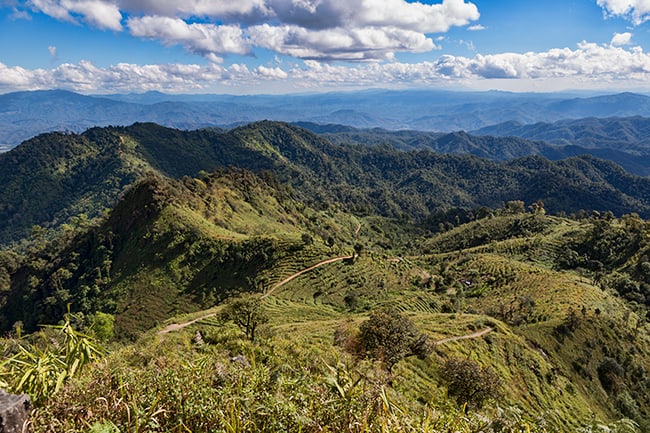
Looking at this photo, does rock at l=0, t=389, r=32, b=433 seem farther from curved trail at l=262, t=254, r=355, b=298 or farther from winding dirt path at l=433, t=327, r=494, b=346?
curved trail at l=262, t=254, r=355, b=298

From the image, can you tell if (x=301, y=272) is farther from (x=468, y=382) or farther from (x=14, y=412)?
(x=14, y=412)

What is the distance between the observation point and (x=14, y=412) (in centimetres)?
404

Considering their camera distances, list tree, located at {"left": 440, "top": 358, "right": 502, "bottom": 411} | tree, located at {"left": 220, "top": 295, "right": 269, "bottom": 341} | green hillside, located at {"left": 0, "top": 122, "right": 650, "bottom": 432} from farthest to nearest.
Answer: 1. tree, located at {"left": 220, "top": 295, "right": 269, "bottom": 341}
2. tree, located at {"left": 440, "top": 358, "right": 502, "bottom": 411}
3. green hillside, located at {"left": 0, "top": 122, "right": 650, "bottom": 432}

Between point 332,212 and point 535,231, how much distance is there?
7099 cm

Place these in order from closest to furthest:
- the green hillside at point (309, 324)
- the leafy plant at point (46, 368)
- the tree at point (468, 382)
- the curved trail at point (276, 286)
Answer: the leafy plant at point (46, 368) → the green hillside at point (309, 324) → the tree at point (468, 382) → the curved trail at point (276, 286)

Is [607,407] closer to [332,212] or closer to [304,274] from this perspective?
[304,274]

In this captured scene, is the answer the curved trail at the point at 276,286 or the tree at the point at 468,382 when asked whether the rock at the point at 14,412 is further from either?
the curved trail at the point at 276,286

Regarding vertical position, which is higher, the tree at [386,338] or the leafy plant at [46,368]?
the leafy plant at [46,368]

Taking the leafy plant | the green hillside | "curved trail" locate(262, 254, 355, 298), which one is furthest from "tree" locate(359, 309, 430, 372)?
"curved trail" locate(262, 254, 355, 298)

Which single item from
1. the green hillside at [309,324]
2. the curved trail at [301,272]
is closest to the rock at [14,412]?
the green hillside at [309,324]

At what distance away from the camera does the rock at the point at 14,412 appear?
156 inches

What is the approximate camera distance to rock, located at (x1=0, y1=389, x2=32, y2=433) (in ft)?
13.0

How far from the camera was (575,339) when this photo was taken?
4059 centimetres

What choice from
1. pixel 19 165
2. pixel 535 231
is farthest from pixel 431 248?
pixel 19 165
